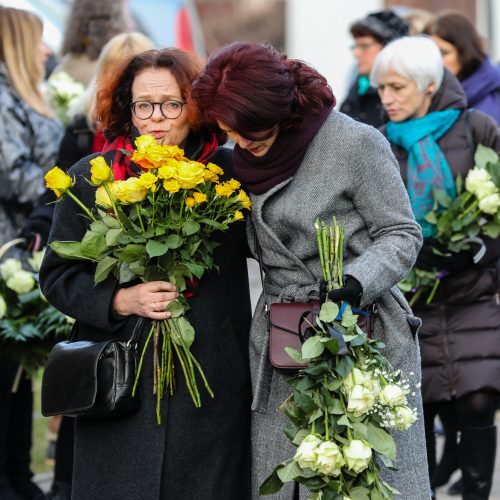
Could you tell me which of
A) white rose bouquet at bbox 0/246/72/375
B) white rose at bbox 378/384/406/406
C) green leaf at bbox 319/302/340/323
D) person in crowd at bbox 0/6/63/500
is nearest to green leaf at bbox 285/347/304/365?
green leaf at bbox 319/302/340/323

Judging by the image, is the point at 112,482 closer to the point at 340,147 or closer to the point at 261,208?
the point at 261,208

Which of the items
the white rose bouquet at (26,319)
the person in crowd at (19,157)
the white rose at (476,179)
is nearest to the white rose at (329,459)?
the white rose at (476,179)

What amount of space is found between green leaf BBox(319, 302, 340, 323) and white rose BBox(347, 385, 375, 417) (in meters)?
0.20

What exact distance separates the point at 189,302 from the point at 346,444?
707 mm

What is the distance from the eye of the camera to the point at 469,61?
21.5 ft

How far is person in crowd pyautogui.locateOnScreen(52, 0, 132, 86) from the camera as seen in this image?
6789 mm

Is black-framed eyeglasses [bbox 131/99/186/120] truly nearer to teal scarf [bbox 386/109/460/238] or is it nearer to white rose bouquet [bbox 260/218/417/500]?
white rose bouquet [bbox 260/218/417/500]

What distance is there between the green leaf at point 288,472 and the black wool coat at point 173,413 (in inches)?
16.4

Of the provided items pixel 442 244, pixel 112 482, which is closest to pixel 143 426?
A: pixel 112 482

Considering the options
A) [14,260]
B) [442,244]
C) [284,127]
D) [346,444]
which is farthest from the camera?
[14,260]

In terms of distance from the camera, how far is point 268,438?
4.15 m

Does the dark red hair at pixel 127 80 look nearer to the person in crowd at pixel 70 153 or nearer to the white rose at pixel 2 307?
the person in crowd at pixel 70 153

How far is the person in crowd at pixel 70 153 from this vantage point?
561 cm

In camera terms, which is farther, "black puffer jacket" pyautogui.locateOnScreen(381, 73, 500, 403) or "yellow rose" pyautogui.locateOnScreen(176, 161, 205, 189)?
"black puffer jacket" pyautogui.locateOnScreen(381, 73, 500, 403)
